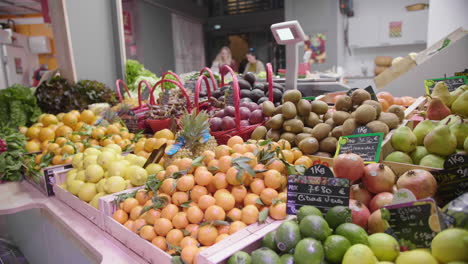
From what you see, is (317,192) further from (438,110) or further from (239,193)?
(438,110)

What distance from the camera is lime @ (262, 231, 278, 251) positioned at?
113cm

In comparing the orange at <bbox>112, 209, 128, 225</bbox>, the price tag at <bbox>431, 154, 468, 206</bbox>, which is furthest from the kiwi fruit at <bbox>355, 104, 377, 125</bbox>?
the orange at <bbox>112, 209, 128, 225</bbox>

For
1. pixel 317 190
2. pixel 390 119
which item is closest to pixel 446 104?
pixel 390 119

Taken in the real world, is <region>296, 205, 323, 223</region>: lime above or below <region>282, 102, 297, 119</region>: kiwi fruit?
below

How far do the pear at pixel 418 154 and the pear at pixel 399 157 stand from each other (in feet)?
0.10

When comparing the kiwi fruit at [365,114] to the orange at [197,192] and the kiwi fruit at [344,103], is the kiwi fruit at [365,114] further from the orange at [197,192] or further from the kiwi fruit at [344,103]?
the orange at [197,192]

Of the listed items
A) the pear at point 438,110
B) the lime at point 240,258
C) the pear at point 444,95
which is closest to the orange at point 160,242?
the lime at point 240,258

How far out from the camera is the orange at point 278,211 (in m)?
1.29

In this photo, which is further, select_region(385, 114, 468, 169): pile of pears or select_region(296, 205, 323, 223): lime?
select_region(385, 114, 468, 169): pile of pears

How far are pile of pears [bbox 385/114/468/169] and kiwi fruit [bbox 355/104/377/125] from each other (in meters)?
0.15

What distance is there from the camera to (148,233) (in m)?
1.35

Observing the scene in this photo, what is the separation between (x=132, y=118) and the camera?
302 centimetres

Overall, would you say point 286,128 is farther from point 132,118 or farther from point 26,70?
point 26,70

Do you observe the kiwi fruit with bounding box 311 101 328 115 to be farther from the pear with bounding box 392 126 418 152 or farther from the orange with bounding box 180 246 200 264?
the orange with bounding box 180 246 200 264
